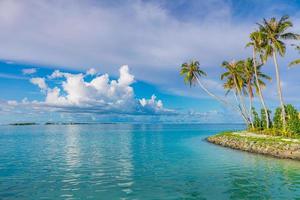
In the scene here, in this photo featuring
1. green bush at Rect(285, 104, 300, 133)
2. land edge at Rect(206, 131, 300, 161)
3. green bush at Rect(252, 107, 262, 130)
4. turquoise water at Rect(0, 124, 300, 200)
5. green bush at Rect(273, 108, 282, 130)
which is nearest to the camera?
turquoise water at Rect(0, 124, 300, 200)

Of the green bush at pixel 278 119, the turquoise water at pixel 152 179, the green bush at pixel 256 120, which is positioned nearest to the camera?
the turquoise water at pixel 152 179

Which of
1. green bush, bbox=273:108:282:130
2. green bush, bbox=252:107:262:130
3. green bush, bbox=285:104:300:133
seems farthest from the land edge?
green bush, bbox=252:107:262:130

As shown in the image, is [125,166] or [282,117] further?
[282,117]

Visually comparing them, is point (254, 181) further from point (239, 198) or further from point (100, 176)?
point (100, 176)

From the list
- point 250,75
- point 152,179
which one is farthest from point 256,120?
point 152,179

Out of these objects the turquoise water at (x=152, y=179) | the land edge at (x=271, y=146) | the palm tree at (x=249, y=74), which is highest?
the palm tree at (x=249, y=74)

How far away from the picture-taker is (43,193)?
21.0 meters

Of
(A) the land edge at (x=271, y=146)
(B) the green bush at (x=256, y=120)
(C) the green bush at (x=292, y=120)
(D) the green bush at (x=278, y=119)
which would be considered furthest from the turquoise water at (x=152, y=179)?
(B) the green bush at (x=256, y=120)

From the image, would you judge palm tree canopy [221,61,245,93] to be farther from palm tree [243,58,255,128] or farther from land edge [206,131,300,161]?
land edge [206,131,300,161]

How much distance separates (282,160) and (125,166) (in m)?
18.9

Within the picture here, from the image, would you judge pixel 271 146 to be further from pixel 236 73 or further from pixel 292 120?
pixel 236 73

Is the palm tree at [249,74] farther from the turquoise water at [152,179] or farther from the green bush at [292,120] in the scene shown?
the turquoise water at [152,179]

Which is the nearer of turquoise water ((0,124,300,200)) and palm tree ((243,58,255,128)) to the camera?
turquoise water ((0,124,300,200))

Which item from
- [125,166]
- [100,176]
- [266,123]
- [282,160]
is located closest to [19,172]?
[100,176]
